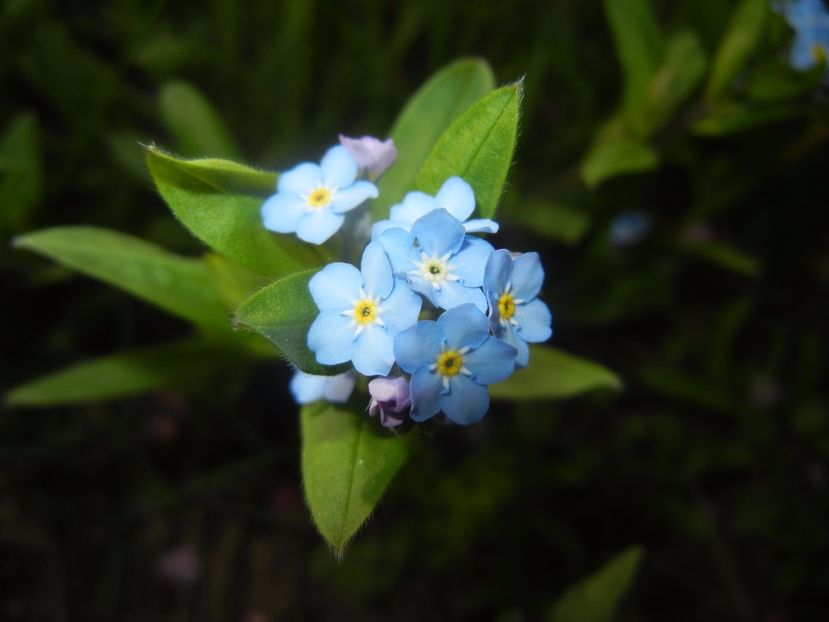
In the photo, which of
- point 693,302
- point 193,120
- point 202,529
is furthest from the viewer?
point 693,302

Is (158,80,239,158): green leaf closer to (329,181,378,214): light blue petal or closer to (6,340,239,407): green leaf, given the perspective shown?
(6,340,239,407): green leaf

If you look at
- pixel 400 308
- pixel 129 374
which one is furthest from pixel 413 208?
pixel 129 374

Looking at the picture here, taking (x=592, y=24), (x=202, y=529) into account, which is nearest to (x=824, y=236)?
(x=592, y=24)

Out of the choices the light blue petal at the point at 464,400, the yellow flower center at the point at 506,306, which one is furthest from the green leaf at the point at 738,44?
the light blue petal at the point at 464,400

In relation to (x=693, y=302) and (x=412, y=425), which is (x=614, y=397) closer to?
(x=693, y=302)

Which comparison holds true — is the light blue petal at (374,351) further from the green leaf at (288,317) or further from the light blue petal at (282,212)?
the light blue petal at (282,212)

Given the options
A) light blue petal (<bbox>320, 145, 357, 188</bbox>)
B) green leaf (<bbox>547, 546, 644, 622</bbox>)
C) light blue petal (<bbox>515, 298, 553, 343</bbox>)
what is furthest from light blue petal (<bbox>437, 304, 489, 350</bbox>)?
green leaf (<bbox>547, 546, 644, 622</bbox>)

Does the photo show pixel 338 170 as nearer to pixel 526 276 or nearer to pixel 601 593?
pixel 526 276
